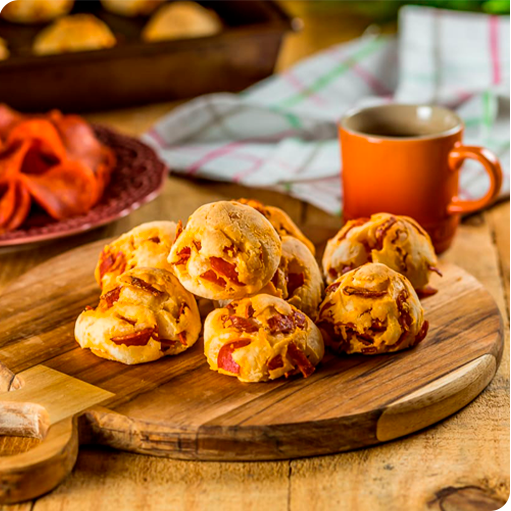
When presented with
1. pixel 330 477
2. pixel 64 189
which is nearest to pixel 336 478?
pixel 330 477

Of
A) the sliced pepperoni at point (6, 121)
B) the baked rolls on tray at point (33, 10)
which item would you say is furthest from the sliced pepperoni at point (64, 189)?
the baked rolls on tray at point (33, 10)

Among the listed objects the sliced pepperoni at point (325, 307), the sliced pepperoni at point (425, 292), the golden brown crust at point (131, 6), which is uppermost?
the golden brown crust at point (131, 6)

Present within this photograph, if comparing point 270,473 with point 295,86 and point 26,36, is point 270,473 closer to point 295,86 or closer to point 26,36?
point 295,86

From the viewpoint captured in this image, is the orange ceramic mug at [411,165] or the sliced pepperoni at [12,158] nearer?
the orange ceramic mug at [411,165]

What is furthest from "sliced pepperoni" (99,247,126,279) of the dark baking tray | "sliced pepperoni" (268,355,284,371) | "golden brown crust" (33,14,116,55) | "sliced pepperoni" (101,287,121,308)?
"golden brown crust" (33,14,116,55)

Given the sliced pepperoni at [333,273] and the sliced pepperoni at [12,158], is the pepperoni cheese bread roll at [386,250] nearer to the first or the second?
the sliced pepperoni at [333,273]

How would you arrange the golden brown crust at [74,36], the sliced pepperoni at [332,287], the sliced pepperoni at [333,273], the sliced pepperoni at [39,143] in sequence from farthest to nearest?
the golden brown crust at [74,36]
the sliced pepperoni at [39,143]
the sliced pepperoni at [333,273]
the sliced pepperoni at [332,287]

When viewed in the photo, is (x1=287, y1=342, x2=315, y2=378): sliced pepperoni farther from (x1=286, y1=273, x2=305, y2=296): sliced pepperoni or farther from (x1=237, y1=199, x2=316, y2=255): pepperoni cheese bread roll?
(x1=237, y1=199, x2=316, y2=255): pepperoni cheese bread roll

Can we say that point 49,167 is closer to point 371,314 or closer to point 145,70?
point 145,70
